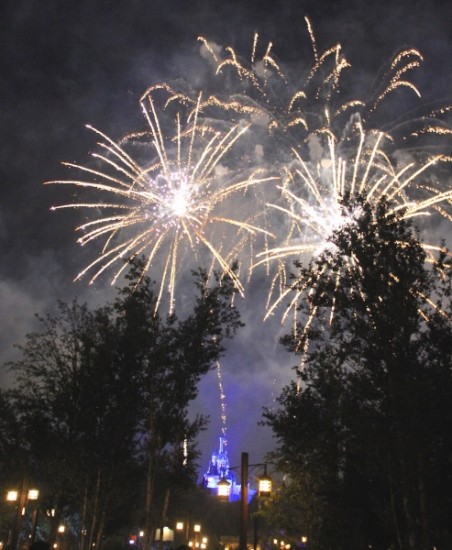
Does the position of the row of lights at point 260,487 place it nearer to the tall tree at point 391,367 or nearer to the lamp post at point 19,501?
the tall tree at point 391,367

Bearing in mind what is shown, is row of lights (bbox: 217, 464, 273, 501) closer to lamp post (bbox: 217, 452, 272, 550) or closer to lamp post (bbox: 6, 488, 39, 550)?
lamp post (bbox: 217, 452, 272, 550)

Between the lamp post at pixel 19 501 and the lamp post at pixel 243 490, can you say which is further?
the lamp post at pixel 19 501

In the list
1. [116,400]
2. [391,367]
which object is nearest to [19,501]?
[116,400]

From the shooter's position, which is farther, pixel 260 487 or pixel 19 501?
pixel 19 501

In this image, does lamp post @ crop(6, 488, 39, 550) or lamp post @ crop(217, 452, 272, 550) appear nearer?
lamp post @ crop(217, 452, 272, 550)

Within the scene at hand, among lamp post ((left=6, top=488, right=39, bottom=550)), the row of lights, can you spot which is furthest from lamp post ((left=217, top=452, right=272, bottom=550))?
lamp post ((left=6, top=488, right=39, bottom=550))

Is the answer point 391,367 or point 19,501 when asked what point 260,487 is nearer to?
point 391,367

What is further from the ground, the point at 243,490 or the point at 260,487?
the point at 260,487

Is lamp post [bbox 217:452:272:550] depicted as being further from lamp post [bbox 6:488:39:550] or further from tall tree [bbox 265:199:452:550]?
lamp post [bbox 6:488:39:550]

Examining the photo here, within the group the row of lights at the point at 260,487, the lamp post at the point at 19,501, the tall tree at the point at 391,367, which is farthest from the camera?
the lamp post at the point at 19,501

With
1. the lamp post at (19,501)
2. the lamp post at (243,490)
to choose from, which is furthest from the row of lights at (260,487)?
the lamp post at (19,501)

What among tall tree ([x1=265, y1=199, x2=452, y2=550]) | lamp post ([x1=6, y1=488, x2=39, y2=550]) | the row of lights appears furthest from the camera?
lamp post ([x1=6, y1=488, x2=39, y2=550])

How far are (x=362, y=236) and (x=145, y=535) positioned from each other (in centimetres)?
1237

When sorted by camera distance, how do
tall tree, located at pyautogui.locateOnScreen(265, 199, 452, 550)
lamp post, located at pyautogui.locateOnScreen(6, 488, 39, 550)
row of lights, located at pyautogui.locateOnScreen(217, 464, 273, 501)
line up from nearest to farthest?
tall tree, located at pyautogui.locateOnScreen(265, 199, 452, 550) < row of lights, located at pyautogui.locateOnScreen(217, 464, 273, 501) < lamp post, located at pyautogui.locateOnScreen(6, 488, 39, 550)
